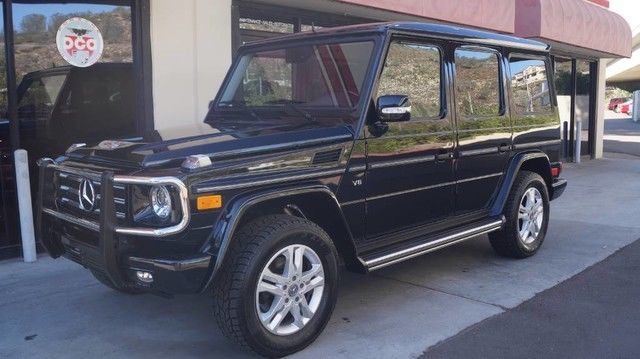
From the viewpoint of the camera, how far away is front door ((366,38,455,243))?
4328 millimetres

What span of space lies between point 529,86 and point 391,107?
2.51 m

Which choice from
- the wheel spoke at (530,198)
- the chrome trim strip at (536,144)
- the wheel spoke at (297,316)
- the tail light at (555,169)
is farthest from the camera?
the tail light at (555,169)

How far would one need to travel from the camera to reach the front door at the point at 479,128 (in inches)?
200

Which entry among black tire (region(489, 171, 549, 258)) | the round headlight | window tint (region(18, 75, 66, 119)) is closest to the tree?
window tint (region(18, 75, 66, 119))

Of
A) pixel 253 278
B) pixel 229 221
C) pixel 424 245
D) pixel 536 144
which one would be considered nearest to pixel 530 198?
pixel 536 144

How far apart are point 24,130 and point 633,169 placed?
491 inches

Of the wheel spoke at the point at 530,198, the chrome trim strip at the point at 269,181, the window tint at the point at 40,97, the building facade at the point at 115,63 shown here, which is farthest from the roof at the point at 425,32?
the window tint at the point at 40,97

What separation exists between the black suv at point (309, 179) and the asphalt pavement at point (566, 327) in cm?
72

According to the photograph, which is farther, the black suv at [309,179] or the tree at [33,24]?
the tree at [33,24]

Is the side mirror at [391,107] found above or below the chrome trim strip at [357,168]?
above

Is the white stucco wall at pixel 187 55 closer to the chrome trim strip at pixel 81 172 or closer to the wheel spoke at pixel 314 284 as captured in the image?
the chrome trim strip at pixel 81 172

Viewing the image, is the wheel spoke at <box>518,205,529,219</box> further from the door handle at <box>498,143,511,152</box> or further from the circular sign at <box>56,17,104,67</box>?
the circular sign at <box>56,17,104,67</box>

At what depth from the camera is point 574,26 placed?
41.6 ft

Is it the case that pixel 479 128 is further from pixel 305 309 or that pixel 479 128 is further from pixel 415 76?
pixel 305 309
